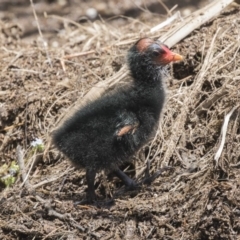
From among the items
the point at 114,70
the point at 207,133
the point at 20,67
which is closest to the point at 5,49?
the point at 20,67

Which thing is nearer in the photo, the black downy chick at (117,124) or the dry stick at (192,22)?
the black downy chick at (117,124)

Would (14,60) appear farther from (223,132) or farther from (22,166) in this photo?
(223,132)

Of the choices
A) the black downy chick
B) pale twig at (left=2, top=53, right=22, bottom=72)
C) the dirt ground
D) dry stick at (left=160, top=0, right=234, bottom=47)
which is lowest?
the dirt ground

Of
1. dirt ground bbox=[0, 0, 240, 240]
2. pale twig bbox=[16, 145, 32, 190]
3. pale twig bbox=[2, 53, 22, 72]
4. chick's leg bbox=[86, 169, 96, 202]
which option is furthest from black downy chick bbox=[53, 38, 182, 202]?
pale twig bbox=[2, 53, 22, 72]

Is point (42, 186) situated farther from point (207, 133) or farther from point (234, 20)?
point (234, 20)

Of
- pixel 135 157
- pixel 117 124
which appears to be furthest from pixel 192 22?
pixel 117 124

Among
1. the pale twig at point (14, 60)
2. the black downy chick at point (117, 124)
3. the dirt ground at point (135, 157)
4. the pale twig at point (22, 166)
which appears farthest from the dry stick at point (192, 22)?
the pale twig at point (22, 166)

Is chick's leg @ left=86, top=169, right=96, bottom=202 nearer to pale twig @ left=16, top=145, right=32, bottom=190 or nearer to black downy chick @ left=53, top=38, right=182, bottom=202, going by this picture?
black downy chick @ left=53, top=38, right=182, bottom=202

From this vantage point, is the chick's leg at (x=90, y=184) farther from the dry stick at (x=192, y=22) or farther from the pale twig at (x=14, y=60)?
the pale twig at (x=14, y=60)
